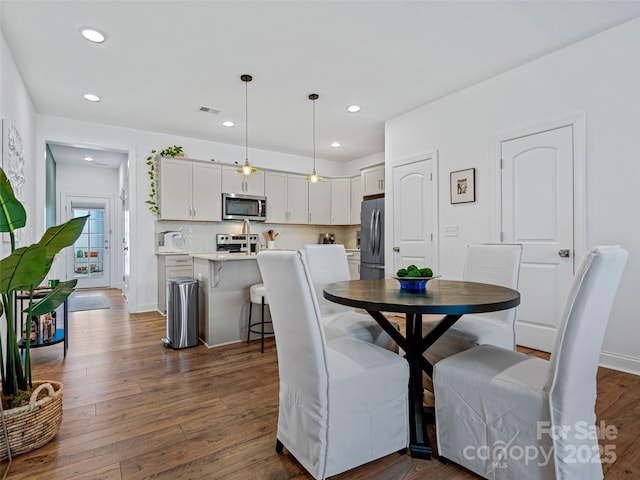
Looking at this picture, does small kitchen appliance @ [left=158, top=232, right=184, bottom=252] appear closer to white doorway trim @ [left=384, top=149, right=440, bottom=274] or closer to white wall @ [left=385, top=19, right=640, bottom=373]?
white doorway trim @ [left=384, top=149, right=440, bottom=274]

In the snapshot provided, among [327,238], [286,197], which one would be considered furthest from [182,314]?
[327,238]

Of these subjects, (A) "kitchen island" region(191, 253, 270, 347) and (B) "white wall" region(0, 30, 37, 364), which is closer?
(B) "white wall" region(0, 30, 37, 364)

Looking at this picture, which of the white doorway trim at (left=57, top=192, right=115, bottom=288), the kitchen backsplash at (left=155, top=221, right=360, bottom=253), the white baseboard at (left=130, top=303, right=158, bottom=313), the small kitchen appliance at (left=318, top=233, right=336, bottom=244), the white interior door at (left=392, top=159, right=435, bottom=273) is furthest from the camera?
the white doorway trim at (left=57, top=192, right=115, bottom=288)

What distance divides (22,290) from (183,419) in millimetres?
1070

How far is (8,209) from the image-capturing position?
1.66m

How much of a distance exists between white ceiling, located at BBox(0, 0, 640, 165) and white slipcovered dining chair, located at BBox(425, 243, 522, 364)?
175cm

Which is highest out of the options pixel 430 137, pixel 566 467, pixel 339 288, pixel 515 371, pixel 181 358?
pixel 430 137

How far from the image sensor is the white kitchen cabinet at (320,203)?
6582 mm

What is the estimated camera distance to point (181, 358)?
10.1ft

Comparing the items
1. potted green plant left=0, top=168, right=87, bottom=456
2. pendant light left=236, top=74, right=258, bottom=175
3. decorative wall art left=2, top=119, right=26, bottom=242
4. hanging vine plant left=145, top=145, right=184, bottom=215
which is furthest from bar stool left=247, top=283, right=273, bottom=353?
hanging vine plant left=145, top=145, right=184, bottom=215

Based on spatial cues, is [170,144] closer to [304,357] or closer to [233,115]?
[233,115]

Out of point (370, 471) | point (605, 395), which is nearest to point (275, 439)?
point (370, 471)

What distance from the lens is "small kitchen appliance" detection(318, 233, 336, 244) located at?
23.0ft

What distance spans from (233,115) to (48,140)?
2452mm
